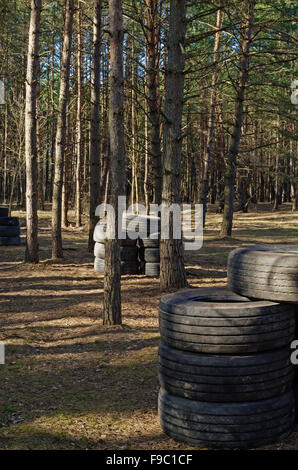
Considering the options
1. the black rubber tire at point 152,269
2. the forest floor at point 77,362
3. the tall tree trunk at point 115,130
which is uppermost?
the tall tree trunk at point 115,130

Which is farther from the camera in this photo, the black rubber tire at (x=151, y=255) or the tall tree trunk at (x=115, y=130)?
the black rubber tire at (x=151, y=255)

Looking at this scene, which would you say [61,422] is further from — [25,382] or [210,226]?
[210,226]

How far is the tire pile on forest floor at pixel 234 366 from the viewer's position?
4.52m

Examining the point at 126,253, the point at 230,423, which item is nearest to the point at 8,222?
the point at 126,253

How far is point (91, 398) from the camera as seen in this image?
19.3 ft

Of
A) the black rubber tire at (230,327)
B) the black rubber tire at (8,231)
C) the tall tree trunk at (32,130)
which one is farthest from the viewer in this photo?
the black rubber tire at (8,231)

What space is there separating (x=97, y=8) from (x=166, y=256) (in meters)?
9.12

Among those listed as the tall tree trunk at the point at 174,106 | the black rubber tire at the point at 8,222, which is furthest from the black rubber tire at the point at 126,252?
the black rubber tire at the point at 8,222

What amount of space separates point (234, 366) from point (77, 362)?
327 cm

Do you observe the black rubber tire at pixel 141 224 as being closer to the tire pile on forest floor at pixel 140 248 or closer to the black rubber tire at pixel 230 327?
the tire pile on forest floor at pixel 140 248

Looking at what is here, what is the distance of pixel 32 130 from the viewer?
1430cm

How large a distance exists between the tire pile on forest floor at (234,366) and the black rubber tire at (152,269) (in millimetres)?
8204

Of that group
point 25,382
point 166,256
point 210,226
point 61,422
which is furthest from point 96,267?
point 210,226

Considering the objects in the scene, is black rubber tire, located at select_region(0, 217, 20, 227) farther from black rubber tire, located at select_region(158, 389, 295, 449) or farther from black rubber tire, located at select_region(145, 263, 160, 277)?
black rubber tire, located at select_region(158, 389, 295, 449)
